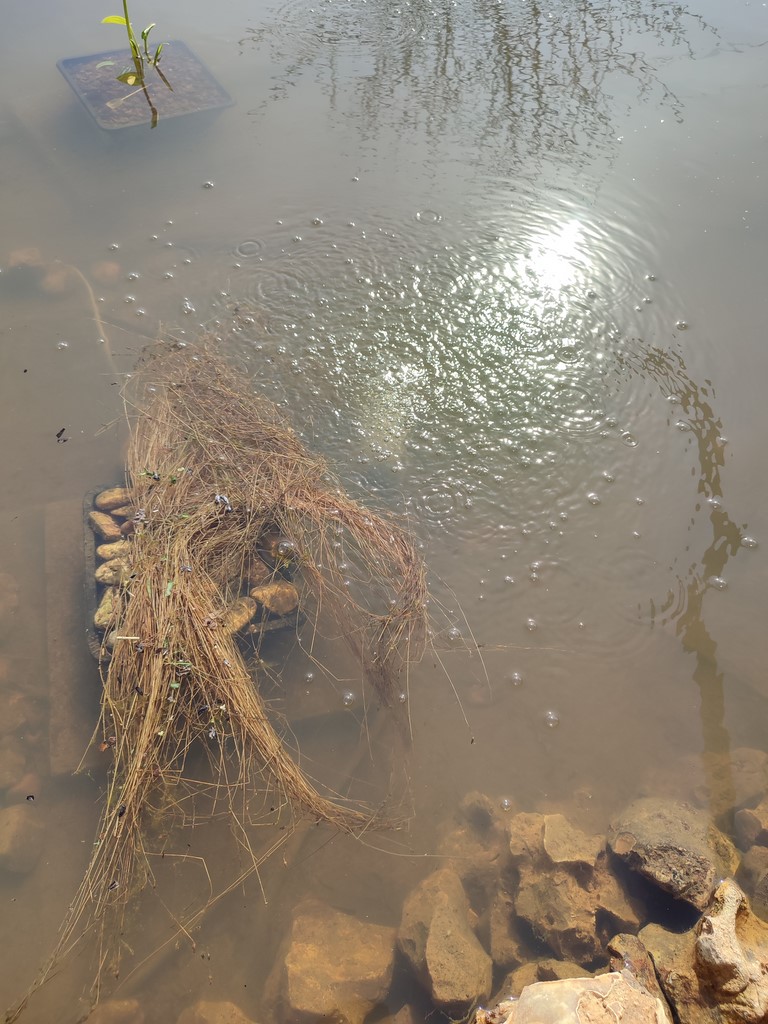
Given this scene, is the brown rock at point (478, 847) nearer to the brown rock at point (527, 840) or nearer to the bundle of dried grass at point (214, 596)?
the brown rock at point (527, 840)

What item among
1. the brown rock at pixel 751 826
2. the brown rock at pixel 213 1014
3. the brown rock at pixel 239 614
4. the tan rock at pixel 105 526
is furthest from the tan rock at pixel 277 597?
the brown rock at pixel 751 826

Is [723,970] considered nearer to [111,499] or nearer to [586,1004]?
[586,1004]

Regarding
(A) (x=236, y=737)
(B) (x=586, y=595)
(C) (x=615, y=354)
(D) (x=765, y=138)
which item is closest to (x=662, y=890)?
(B) (x=586, y=595)

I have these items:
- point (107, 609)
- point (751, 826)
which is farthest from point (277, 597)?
point (751, 826)

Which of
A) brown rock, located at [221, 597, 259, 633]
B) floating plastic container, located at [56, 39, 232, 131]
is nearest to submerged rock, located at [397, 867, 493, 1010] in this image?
brown rock, located at [221, 597, 259, 633]

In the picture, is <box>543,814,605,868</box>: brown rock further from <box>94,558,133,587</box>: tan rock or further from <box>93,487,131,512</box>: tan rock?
<box>93,487,131,512</box>: tan rock
